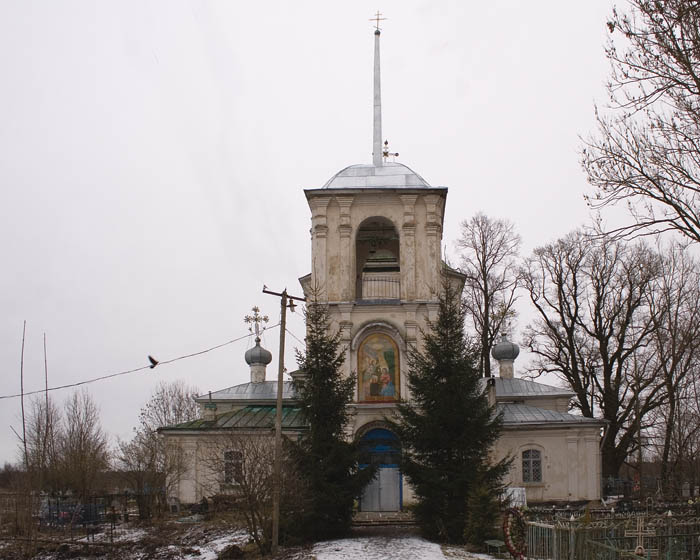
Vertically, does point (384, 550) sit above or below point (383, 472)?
below

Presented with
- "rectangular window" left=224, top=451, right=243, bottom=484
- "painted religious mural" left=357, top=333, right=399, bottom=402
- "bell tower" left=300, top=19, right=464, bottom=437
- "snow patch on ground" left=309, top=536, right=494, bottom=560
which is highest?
"bell tower" left=300, top=19, right=464, bottom=437

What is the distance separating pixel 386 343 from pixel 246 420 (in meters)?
6.58

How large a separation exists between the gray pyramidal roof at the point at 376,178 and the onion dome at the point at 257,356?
964cm

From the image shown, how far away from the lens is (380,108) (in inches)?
1235

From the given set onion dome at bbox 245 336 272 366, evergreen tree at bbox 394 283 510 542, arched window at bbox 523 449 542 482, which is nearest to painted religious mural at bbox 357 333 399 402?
evergreen tree at bbox 394 283 510 542

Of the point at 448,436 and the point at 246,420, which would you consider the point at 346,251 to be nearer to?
the point at 246,420

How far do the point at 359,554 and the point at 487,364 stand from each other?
2207 cm

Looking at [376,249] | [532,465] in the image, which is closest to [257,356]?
[376,249]

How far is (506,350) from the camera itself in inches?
1367

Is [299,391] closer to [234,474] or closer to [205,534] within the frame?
[234,474]

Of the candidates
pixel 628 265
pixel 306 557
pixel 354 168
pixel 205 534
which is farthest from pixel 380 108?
pixel 306 557

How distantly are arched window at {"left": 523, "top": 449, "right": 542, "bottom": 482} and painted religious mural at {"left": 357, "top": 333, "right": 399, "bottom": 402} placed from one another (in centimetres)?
589

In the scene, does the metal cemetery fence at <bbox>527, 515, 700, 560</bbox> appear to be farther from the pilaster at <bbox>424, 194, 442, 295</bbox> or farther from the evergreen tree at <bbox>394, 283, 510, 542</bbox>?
the pilaster at <bbox>424, 194, 442, 295</bbox>

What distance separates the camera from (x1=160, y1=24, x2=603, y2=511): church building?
85.9 ft
